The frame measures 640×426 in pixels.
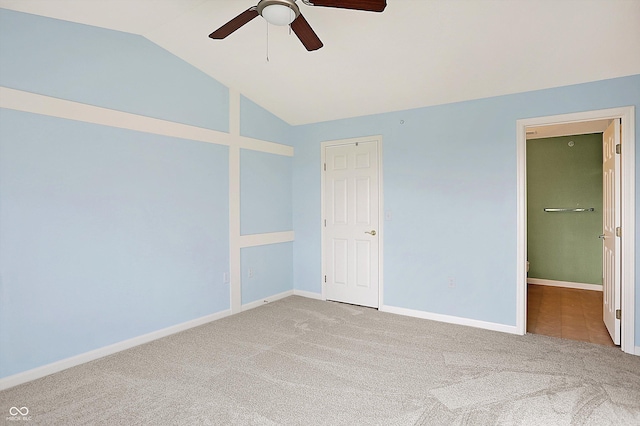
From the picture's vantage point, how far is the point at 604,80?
3.22m

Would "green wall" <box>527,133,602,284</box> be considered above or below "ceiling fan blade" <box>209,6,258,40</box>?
below

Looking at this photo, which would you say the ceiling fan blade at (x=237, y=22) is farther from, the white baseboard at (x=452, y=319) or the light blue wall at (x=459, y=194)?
the white baseboard at (x=452, y=319)

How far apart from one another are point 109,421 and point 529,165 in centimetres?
618

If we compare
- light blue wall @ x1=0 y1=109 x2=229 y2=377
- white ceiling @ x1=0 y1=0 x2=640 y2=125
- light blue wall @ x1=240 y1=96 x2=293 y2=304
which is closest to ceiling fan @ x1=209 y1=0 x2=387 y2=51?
white ceiling @ x1=0 y1=0 x2=640 y2=125

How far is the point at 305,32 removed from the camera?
236cm

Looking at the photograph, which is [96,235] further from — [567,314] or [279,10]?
[567,314]

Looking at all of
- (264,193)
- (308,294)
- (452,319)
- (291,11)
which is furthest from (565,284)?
(291,11)

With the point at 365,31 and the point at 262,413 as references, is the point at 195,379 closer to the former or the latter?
the point at 262,413

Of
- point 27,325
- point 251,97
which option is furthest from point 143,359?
point 251,97

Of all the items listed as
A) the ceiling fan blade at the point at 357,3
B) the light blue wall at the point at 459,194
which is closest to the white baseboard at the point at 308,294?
the light blue wall at the point at 459,194

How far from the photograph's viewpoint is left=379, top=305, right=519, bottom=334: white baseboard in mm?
3708

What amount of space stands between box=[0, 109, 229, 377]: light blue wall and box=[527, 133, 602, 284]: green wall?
4.84m

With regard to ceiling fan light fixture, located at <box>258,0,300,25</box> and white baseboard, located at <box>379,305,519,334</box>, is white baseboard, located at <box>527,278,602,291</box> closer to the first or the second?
white baseboard, located at <box>379,305,519,334</box>

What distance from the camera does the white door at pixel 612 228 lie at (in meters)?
3.26
